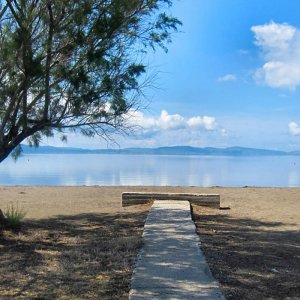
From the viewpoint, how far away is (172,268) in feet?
17.2

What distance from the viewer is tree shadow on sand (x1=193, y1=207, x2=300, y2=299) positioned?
4.80 m

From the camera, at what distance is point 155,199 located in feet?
41.0

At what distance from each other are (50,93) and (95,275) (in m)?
3.58

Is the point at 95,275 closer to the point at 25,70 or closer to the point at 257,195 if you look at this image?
the point at 25,70

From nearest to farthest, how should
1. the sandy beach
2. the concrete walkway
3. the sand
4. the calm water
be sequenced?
the concrete walkway
the sandy beach
the sand
the calm water

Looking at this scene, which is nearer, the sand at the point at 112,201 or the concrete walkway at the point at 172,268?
the concrete walkway at the point at 172,268

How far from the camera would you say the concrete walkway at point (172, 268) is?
4.39 meters

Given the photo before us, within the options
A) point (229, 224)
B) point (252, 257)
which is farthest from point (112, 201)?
point (252, 257)

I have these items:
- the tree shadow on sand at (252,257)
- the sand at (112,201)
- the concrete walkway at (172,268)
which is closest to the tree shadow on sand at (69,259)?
the concrete walkway at (172,268)

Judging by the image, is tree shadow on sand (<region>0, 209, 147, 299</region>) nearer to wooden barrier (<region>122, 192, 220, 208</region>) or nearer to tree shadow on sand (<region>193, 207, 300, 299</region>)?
tree shadow on sand (<region>193, 207, 300, 299</region>)

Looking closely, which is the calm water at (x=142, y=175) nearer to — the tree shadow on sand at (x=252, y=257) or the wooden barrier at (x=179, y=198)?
the wooden barrier at (x=179, y=198)

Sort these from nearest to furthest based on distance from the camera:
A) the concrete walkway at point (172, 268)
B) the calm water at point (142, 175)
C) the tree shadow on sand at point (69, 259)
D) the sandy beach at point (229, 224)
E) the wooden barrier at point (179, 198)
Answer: the concrete walkway at point (172, 268)
the tree shadow on sand at point (69, 259)
the sandy beach at point (229, 224)
the wooden barrier at point (179, 198)
the calm water at point (142, 175)

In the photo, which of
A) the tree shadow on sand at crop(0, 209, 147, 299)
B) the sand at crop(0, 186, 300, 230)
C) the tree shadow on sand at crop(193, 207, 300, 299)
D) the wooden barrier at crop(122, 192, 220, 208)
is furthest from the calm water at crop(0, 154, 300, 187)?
the tree shadow on sand at crop(193, 207, 300, 299)

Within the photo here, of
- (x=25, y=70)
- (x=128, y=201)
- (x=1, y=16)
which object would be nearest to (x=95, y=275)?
(x=25, y=70)
